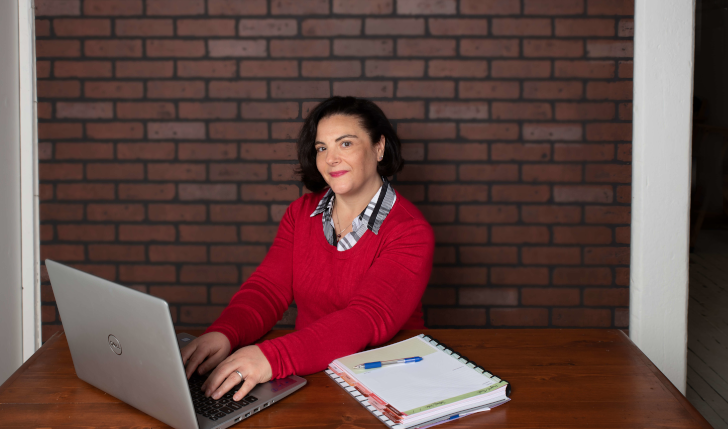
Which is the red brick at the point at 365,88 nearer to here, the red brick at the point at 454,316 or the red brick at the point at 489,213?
the red brick at the point at 489,213

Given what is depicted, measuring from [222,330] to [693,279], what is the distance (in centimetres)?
221

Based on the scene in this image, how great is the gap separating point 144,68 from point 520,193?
5.54ft

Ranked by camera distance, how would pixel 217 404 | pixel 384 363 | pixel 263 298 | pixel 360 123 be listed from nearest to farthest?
pixel 217 404 → pixel 384 363 → pixel 263 298 → pixel 360 123

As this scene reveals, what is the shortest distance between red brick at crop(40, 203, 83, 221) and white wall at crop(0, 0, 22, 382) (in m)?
0.11

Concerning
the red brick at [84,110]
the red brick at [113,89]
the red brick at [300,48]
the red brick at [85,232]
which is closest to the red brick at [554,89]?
the red brick at [300,48]

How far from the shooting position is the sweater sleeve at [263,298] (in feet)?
5.00

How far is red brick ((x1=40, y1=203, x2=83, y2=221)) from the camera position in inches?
A: 100

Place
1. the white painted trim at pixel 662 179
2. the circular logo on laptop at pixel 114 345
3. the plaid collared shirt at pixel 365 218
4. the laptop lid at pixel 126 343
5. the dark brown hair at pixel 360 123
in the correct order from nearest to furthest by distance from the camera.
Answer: the laptop lid at pixel 126 343, the circular logo on laptop at pixel 114 345, the plaid collared shirt at pixel 365 218, the dark brown hair at pixel 360 123, the white painted trim at pixel 662 179

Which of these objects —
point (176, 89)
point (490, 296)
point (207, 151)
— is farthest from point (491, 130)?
point (176, 89)

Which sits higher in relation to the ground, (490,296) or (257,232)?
(257,232)

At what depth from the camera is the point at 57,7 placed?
245 cm

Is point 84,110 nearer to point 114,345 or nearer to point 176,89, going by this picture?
point 176,89

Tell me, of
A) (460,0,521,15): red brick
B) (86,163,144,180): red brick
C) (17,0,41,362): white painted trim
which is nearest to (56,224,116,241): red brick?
(17,0,41,362): white painted trim

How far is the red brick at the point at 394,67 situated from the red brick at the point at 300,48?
Result: 18cm
